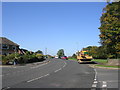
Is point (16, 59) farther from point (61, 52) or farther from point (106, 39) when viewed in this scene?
point (61, 52)

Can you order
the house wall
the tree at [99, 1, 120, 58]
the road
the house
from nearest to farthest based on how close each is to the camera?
the road → the tree at [99, 1, 120, 58] → the house wall → the house

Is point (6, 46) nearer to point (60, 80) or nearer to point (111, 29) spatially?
point (111, 29)

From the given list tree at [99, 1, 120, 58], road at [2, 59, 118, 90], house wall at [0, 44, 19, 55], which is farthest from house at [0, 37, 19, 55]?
road at [2, 59, 118, 90]

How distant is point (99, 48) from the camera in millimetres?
45688

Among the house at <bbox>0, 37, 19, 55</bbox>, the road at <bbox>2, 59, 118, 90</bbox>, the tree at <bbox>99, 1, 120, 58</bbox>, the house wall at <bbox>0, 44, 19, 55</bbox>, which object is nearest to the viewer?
the road at <bbox>2, 59, 118, 90</bbox>

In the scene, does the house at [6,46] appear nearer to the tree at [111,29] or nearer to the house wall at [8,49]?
the house wall at [8,49]

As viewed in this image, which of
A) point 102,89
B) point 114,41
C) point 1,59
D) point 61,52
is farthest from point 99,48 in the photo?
point 61,52

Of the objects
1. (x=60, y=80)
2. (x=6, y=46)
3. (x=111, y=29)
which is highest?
→ (x=111, y=29)

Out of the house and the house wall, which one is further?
the house

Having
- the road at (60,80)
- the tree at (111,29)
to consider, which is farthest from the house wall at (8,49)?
the road at (60,80)

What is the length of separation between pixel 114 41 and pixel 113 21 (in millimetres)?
3705

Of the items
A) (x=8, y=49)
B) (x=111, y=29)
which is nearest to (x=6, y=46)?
(x=8, y=49)

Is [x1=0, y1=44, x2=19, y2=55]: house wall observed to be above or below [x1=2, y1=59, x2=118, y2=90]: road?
above

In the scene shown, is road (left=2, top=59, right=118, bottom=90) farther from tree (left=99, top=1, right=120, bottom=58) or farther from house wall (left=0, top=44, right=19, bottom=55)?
house wall (left=0, top=44, right=19, bottom=55)
